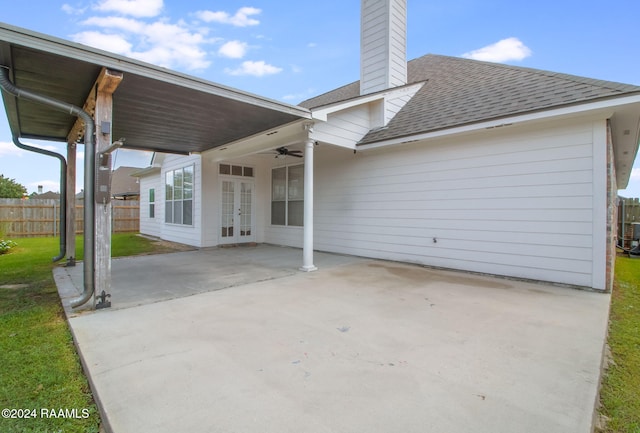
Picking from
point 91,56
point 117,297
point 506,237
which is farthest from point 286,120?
point 506,237

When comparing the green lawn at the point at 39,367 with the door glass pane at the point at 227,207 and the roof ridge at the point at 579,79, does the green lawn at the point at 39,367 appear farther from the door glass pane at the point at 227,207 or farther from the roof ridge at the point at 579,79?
the roof ridge at the point at 579,79

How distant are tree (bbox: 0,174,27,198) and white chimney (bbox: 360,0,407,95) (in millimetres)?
38932

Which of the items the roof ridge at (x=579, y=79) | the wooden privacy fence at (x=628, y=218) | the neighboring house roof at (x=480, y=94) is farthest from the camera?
the wooden privacy fence at (x=628, y=218)

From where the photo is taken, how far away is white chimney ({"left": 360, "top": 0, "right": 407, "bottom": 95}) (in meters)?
8.09

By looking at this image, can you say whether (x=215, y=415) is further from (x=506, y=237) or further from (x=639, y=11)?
(x=639, y=11)

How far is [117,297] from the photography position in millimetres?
4363

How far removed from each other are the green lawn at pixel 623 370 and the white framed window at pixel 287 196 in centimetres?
694

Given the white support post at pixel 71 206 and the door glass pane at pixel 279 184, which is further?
the door glass pane at pixel 279 184

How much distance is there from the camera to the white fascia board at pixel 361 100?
577 centimetres

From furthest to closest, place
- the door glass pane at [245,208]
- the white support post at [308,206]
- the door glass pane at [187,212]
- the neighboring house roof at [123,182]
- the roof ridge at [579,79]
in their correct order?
the neighboring house roof at [123,182] → the door glass pane at [245,208] → the door glass pane at [187,212] → the white support post at [308,206] → the roof ridge at [579,79]

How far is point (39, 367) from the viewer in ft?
8.16

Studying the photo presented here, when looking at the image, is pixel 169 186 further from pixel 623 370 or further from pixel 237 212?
pixel 623 370

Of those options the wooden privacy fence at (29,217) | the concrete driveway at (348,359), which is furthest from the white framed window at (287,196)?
the wooden privacy fence at (29,217)

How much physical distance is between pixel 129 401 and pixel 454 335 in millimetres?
2735
